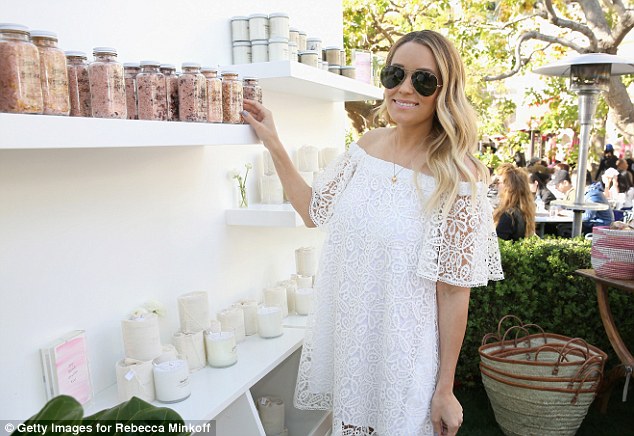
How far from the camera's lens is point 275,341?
2.15 meters

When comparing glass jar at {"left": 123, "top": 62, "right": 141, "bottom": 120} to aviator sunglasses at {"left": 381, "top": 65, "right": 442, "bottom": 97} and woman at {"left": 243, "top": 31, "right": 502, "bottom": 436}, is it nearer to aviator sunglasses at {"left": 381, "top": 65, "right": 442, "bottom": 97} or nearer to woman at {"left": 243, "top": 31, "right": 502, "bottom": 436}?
woman at {"left": 243, "top": 31, "right": 502, "bottom": 436}

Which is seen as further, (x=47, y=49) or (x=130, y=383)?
(x=130, y=383)

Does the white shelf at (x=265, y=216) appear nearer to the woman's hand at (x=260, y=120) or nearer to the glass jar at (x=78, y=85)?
the woman's hand at (x=260, y=120)

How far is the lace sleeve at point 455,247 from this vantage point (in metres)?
1.52

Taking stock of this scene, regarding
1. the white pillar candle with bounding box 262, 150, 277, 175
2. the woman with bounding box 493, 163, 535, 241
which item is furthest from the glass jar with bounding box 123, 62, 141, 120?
the woman with bounding box 493, 163, 535, 241

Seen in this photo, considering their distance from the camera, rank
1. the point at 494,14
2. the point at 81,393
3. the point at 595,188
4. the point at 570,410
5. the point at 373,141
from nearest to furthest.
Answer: the point at 81,393 < the point at 373,141 < the point at 570,410 < the point at 595,188 < the point at 494,14

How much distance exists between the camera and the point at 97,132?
1150 millimetres

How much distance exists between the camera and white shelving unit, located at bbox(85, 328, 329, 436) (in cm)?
158

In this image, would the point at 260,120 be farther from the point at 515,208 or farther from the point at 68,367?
the point at 515,208

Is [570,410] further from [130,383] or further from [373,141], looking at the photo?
[130,383]

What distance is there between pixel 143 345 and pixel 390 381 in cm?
78

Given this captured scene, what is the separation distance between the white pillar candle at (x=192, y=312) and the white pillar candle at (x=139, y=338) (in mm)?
241

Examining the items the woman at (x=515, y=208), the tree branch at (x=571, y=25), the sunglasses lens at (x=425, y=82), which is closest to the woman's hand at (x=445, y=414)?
the sunglasses lens at (x=425, y=82)

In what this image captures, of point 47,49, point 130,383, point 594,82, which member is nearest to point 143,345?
point 130,383
